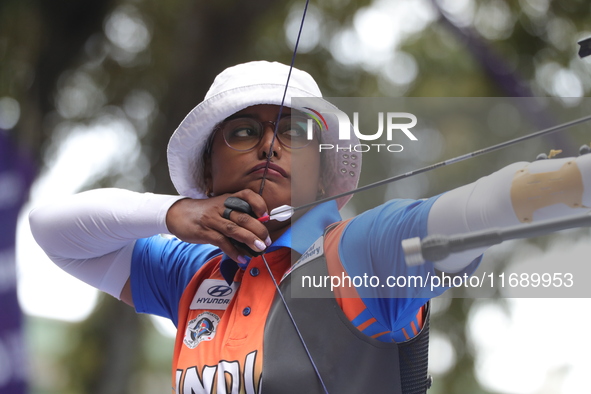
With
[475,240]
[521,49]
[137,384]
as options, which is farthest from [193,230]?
[137,384]

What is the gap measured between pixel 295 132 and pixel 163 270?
19.8 inches

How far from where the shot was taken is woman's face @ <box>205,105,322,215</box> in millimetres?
1074

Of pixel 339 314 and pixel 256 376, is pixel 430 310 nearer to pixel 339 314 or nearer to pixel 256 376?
pixel 339 314

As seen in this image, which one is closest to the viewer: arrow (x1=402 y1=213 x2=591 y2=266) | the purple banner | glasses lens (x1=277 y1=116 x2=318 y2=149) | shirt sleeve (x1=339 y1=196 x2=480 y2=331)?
arrow (x1=402 y1=213 x2=591 y2=266)

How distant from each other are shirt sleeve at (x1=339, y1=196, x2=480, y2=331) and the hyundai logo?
0.32 meters

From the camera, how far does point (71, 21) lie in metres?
3.91

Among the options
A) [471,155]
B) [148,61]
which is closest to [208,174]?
[471,155]

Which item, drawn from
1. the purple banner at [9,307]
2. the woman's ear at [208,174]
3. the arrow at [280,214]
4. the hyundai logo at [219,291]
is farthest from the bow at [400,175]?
the purple banner at [9,307]

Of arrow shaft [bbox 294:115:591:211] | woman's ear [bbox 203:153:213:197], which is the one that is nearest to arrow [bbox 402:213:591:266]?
arrow shaft [bbox 294:115:591:211]

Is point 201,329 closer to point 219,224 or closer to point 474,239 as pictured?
point 219,224

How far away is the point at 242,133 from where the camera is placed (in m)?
1.25

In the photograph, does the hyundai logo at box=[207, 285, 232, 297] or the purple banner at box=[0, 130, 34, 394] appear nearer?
the hyundai logo at box=[207, 285, 232, 297]

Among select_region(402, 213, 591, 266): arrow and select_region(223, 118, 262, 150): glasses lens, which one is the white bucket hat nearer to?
select_region(223, 118, 262, 150): glasses lens

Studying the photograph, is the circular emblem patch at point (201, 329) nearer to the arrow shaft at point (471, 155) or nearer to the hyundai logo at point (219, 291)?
the hyundai logo at point (219, 291)
